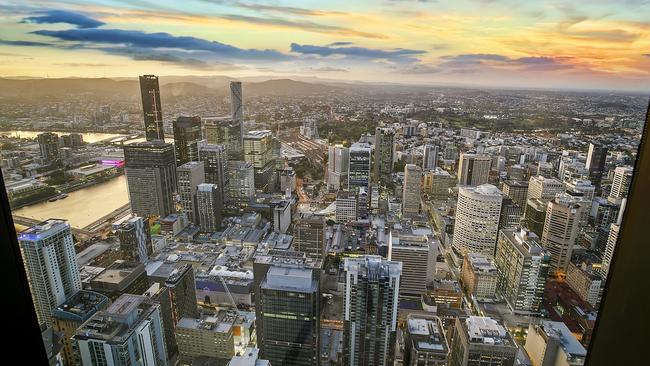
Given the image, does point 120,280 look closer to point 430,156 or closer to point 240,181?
point 240,181

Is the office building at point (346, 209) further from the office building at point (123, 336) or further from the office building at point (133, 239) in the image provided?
the office building at point (123, 336)

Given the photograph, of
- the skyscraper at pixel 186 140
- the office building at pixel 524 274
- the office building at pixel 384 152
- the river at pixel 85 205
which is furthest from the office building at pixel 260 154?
the office building at pixel 524 274

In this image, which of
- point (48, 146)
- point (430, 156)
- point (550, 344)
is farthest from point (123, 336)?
point (430, 156)

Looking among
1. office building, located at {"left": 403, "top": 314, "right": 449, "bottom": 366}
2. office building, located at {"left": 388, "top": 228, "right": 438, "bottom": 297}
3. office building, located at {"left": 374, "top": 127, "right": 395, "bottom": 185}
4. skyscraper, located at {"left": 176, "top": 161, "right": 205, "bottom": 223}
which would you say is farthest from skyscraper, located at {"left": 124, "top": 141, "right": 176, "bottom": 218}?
office building, located at {"left": 403, "top": 314, "right": 449, "bottom": 366}

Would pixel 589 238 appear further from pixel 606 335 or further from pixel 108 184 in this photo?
pixel 108 184

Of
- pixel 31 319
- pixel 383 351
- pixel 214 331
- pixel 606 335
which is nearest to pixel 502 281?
pixel 383 351

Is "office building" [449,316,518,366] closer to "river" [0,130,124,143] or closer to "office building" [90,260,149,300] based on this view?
"office building" [90,260,149,300]
